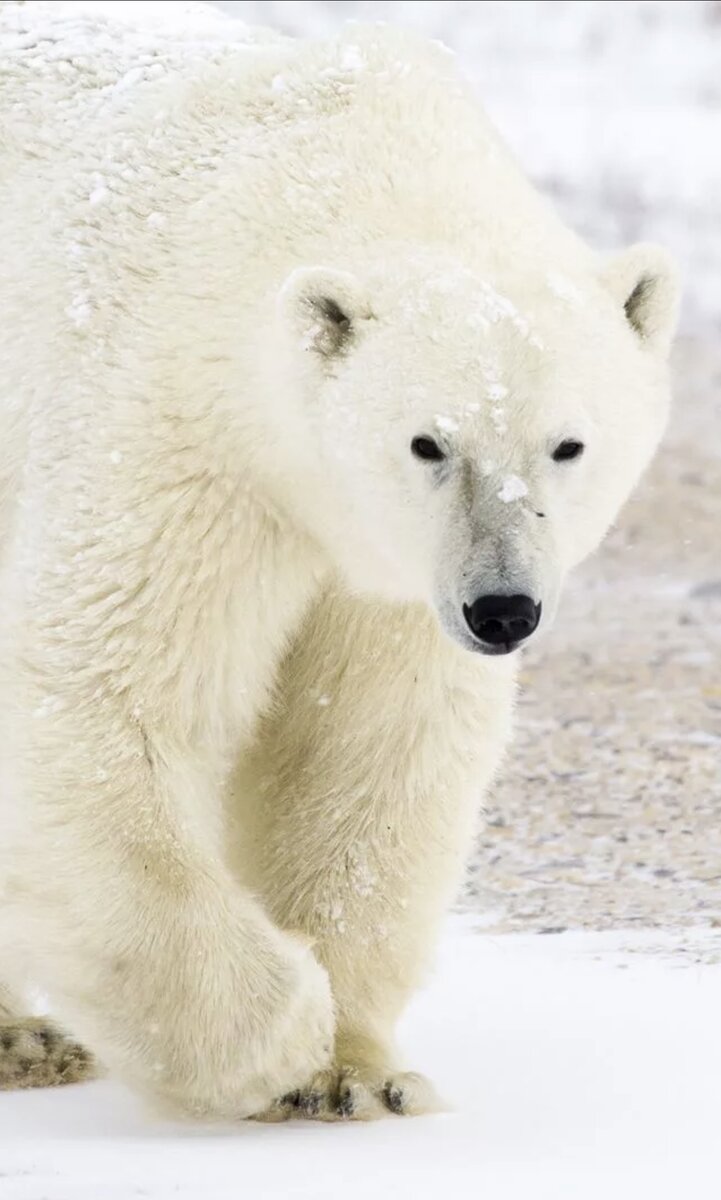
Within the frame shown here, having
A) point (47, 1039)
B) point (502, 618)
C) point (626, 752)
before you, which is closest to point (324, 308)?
point (502, 618)

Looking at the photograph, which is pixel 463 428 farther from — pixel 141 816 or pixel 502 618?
pixel 141 816

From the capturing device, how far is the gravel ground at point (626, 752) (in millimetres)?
5555

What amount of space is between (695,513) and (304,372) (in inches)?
276

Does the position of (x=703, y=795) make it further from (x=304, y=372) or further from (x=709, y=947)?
(x=304, y=372)

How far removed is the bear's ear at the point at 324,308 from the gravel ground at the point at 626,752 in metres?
1.82

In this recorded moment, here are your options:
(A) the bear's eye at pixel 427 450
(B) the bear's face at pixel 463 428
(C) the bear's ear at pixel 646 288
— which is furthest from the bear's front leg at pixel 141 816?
(C) the bear's ear at pixel 646 288

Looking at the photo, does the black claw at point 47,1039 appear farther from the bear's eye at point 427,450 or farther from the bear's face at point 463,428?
the bear's eye at point 427,450

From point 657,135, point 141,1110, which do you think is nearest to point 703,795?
point 141,1110

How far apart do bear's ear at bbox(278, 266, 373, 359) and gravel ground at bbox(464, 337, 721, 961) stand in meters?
1.82

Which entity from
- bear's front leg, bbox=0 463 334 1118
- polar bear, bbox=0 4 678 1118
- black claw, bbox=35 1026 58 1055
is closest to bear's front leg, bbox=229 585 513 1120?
polar bear, bbox=0 4 678 1118

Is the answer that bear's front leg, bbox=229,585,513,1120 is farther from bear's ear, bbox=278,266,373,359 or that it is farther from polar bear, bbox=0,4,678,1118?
bear's ear, bbox=278,266,373,359

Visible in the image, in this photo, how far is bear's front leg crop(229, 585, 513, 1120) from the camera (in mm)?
4008

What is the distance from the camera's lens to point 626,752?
272 inches

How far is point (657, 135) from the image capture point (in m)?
16.6
